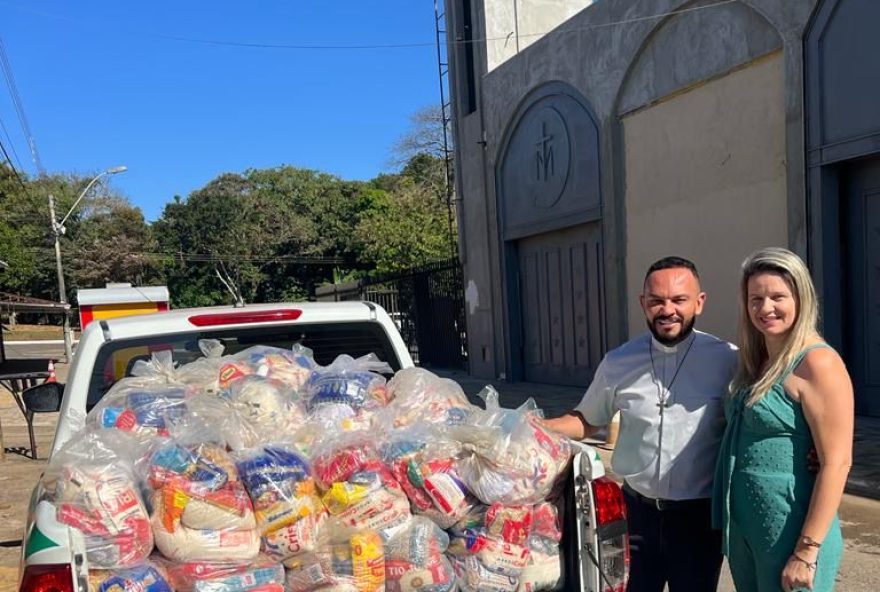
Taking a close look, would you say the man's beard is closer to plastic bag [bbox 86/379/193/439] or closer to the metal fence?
plastic bag [bbox 86/379/193/439]

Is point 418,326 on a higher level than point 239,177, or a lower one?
lower

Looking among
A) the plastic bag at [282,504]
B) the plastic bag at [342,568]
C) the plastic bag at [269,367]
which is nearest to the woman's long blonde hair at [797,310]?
the plastic bag at [342,568]

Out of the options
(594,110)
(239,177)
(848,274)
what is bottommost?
(848,274)

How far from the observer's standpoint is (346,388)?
8.95ft

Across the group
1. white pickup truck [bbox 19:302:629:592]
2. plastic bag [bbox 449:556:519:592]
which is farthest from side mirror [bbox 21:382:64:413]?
plastic bag [bbox 449:556:519:592]

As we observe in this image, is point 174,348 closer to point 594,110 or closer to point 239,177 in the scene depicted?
point 594,110

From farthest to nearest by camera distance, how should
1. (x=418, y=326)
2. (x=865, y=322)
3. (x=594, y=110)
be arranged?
(x=418, y=326) → (x=594, y=110) → (x=865, y=322)

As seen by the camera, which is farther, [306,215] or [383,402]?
[306,215]

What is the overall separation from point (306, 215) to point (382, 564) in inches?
1771

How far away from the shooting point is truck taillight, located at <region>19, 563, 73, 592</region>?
5.90 feet

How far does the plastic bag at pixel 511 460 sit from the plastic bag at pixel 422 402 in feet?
0.80

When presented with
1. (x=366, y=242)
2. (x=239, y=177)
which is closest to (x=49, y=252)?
(x=239, y=177)

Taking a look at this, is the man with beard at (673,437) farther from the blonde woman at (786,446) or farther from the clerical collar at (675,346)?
the blonde woman at (786,446)

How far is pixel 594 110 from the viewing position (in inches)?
422
